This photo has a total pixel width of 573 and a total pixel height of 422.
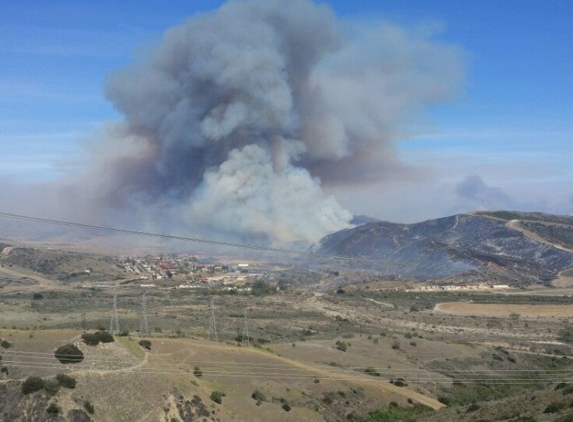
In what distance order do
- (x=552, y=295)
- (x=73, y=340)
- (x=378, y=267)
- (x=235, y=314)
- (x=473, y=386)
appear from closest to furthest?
(x=73, y=340), (x=473, y=386), (x=235, y=314), (x=552, y=295), (x=378, y=267)

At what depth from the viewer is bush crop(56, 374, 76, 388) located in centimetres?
3229

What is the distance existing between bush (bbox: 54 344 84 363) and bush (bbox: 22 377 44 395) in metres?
4.03

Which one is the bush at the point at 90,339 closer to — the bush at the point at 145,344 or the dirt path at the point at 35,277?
the bush at the point at 145,344

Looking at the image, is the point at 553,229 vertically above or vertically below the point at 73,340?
above

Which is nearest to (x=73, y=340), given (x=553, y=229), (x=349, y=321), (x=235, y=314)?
(x=235, y=314)

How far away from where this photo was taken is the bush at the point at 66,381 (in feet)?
106

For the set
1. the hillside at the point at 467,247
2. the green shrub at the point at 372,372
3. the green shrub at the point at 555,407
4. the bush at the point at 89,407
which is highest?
the hillside at the point at 467,247

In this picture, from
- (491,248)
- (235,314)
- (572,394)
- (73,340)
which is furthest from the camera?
(491,248)

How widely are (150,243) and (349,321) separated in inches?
3615

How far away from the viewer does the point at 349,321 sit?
73062 mm

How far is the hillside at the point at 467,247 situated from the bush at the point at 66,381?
245ft

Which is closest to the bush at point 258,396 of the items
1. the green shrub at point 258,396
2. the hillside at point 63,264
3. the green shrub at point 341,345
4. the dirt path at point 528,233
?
the green shrub at point 258,396

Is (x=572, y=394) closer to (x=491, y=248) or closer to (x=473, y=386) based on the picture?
(x=473, y=386)

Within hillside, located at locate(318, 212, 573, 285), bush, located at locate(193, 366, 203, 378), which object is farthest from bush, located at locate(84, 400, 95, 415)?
hillside, located at locate(318, 212, 573, 285)
